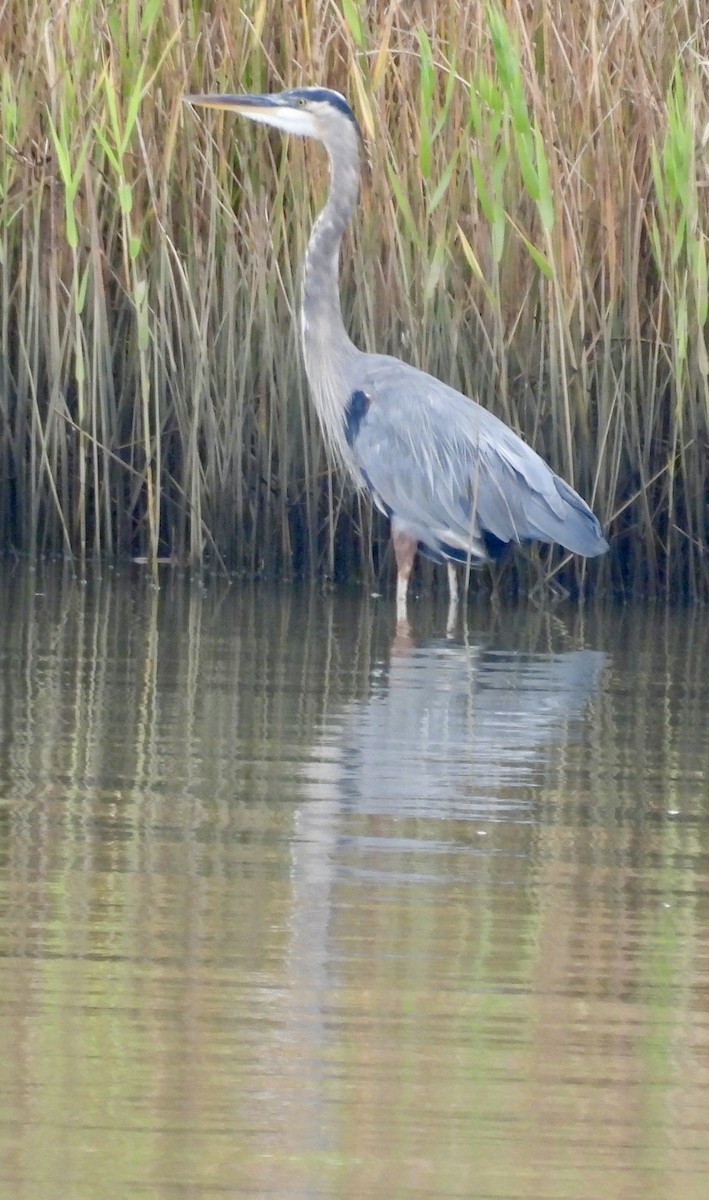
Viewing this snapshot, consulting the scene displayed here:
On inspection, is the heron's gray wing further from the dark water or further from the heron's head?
the dark water

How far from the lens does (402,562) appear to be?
6.92m

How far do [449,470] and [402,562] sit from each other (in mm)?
409

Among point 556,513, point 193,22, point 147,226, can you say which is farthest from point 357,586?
point 193,22

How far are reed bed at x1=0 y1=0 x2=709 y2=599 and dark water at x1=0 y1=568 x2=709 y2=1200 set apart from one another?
4.81ft

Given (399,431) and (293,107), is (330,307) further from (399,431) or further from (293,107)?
(293,107)

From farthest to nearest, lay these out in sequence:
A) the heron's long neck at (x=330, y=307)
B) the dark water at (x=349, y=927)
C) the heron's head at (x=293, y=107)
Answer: the heron's long neck at (x=330, y=307) < the heron's head at (x=293, y=107) < the dark water at (x=349, y=927)

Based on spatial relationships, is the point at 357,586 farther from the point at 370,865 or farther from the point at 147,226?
the point at 370,865

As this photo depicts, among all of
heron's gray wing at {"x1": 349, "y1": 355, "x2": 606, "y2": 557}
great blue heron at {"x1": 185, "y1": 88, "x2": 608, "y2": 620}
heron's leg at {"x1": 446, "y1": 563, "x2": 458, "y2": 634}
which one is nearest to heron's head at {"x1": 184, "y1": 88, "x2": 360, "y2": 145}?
great blue heron at {"x1": 185, "y1": 88, "x2": 608, "y2": 620}

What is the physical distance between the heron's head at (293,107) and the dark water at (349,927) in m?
1.92

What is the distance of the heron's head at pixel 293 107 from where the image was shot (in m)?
6.71

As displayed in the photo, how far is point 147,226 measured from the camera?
7207 millimetres

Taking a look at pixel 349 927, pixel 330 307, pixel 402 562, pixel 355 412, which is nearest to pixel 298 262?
pixel 330 307

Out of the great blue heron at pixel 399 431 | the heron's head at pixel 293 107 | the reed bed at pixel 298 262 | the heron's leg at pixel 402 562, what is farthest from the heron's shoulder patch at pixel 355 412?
the heron's head at pixel 293 107

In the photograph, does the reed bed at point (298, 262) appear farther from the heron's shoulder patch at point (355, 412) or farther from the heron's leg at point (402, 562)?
the heron's leg at point (402, 562)
